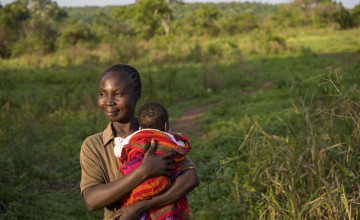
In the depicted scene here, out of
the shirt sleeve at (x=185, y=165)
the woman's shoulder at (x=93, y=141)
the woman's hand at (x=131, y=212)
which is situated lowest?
the woman's hand at (x=131, y=212)

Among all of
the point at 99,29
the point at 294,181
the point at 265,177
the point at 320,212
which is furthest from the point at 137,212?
the point at 99,29

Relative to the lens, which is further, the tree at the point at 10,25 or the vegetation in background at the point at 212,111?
the tree at the point at 10,25

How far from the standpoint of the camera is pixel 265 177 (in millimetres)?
3398

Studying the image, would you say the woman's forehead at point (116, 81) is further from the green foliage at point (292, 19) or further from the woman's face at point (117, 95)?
the green foliage at point (292, 19)

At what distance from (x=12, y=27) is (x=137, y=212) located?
18.0m

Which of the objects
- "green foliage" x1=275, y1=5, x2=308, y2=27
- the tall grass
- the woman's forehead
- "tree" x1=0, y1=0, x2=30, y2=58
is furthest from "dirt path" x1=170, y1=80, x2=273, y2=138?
"green foliage" x1=275, y1=5, x2=308, y2=27

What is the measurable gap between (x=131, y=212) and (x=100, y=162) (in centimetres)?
21

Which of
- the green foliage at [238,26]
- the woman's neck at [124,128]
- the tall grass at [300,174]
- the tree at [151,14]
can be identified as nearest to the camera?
the woman's neck at [124,128]

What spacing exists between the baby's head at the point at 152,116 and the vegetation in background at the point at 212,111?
0.85 metres

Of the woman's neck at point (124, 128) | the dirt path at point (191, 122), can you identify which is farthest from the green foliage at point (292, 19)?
the woman's neck at point (124, 128)

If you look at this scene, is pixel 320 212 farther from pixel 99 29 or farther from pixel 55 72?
pixel 99 29

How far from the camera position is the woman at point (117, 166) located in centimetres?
142

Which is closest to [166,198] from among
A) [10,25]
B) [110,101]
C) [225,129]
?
[110,101]

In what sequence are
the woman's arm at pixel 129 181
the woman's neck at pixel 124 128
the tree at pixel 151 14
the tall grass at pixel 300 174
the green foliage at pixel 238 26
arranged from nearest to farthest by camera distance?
the woman's arm at pixel 129 181 < the woman's neck at pixel 124 128 < the tall grass at pixel 300 174 < the tree at pixel 151 14 < the green foliage at pixel 238 26
